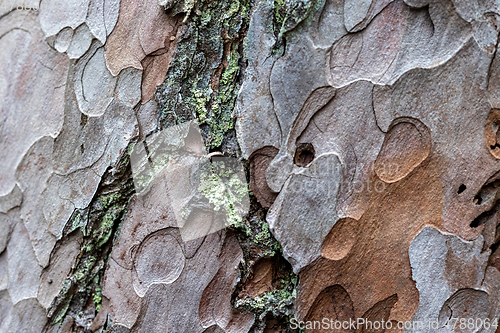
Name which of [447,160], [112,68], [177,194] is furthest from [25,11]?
[447,160]

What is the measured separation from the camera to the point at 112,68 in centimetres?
89

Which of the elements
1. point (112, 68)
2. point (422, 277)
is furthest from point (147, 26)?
point (422, 277)

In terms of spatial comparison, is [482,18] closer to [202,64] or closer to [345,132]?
[345,132]

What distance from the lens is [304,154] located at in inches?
32.2

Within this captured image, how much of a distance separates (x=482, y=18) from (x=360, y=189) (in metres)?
0.45

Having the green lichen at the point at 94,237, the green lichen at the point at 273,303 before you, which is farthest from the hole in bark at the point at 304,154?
the green lichen at the point at 94,237

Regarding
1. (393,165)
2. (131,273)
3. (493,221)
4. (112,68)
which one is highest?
(112,68)

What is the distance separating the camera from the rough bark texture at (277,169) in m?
0.79

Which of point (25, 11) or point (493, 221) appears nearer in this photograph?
point (493, 221)

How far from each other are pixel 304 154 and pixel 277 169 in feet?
0.24

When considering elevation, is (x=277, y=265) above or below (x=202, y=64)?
below

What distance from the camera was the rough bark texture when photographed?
79cm

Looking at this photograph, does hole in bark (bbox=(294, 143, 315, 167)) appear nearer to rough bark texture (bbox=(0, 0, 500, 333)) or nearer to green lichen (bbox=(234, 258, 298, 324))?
rough bark texture (bbox=(0, 0, 500, 333))

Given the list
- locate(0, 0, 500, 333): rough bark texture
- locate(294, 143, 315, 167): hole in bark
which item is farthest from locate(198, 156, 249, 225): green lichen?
locate(294, 143, 315, 167): hole in bark
